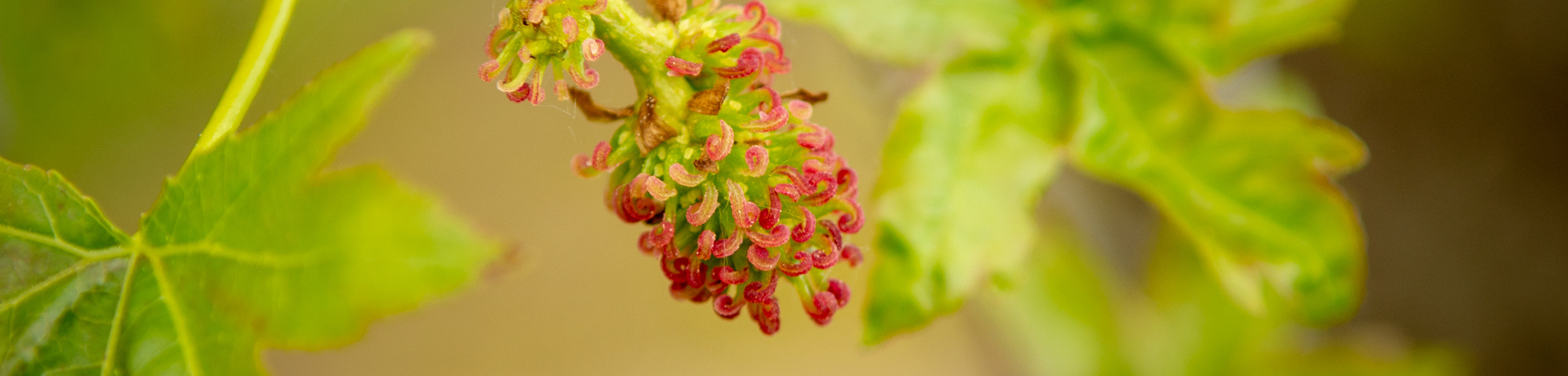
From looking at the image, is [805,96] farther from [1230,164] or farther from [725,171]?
[1230,164]

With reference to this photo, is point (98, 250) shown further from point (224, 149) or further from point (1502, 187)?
point (1502, 187)

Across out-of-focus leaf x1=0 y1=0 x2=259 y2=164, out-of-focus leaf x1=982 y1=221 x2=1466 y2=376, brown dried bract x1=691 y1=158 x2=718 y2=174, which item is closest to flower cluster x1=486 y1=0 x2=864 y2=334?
brown dried bract x1=691 y1=158 x2=718 y2=174

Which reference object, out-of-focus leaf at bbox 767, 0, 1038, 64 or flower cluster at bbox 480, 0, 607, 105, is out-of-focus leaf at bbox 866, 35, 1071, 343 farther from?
flower cluster at bbox 480, 0, 607, 105

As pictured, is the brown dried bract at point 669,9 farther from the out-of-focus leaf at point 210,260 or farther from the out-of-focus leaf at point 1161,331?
the out-of-focus leaf at point 1161,331

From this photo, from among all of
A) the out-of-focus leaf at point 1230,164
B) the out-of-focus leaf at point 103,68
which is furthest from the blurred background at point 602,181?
the out-of-focus leaf at point 1230,164

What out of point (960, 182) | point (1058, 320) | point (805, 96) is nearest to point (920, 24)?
point (960, 182)
